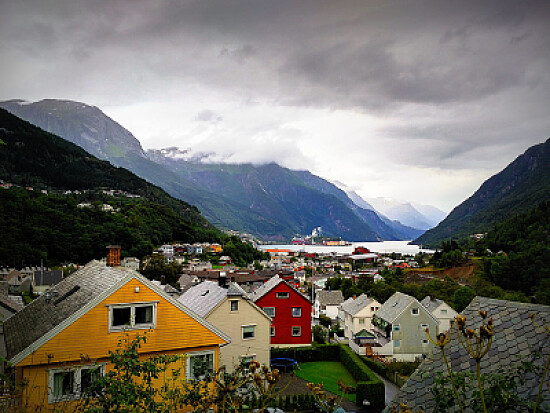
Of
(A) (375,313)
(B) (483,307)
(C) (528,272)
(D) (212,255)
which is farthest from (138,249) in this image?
(B) (483,307)

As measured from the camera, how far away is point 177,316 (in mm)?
15078

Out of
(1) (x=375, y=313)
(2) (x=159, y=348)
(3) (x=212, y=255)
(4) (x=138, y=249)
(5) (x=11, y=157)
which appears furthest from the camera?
(5) (x=11, y=157)

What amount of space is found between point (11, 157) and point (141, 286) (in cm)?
20724

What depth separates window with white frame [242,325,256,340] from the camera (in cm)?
2722

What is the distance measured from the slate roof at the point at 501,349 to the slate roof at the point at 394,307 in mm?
33949

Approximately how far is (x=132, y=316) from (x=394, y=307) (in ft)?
113

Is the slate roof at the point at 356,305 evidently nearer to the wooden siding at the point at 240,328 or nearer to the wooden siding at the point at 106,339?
the wooden siding at the point at 240,328

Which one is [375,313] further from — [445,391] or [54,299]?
[445,391]

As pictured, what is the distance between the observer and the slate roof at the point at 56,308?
13.7 metres

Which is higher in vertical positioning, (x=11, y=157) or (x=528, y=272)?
(x=11, y=157)

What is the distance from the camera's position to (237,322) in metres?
27.1

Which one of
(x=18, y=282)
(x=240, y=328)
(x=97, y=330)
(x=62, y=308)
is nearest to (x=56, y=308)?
(x=62, y=308)

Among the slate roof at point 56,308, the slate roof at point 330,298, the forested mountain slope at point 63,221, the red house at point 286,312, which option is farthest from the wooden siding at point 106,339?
the forested mountain slope at point 63,221

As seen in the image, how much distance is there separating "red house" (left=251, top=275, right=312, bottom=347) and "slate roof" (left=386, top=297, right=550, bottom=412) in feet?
99.2
